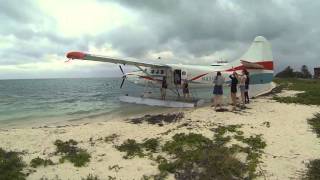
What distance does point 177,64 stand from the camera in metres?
20.4

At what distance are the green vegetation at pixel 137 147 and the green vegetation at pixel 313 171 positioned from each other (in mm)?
3328

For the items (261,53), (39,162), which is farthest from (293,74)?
(39,162)

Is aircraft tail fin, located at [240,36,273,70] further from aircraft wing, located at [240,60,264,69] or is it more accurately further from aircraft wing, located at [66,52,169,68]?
aircraft wing, located at [66,52,169,68]

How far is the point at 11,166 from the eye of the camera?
22.4 feet

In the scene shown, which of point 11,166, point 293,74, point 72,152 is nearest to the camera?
point 11,166

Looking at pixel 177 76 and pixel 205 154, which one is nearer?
pixel 205 154

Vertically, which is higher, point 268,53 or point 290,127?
point 268,53

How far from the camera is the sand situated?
665 cm

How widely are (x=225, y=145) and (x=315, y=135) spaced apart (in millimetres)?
2646

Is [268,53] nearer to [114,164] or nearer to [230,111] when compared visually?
[230,111]

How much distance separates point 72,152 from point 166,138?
2.40 meters

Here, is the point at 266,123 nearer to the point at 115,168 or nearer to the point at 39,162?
the point at 115,168

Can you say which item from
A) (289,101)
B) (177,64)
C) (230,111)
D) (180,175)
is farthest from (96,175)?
(177,64)

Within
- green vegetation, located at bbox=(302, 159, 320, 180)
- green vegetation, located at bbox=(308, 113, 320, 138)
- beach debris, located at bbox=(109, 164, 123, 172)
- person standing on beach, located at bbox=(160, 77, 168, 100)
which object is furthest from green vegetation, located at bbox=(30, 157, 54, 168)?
person standing on beach, located at bbox=(160, 77, 168, 100)
